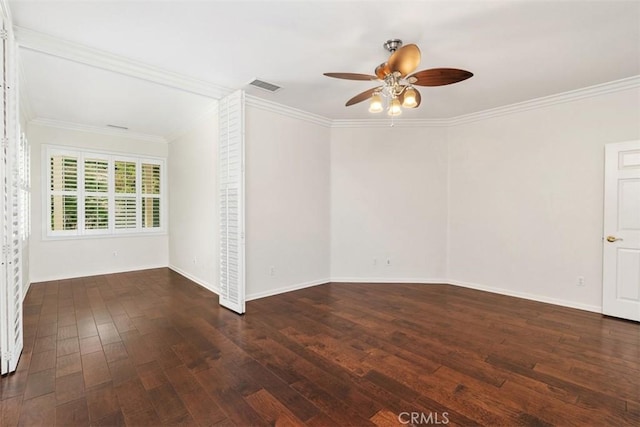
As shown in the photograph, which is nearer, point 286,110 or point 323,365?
point 323,365

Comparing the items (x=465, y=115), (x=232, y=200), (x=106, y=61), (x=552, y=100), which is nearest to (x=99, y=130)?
(x=106, y=61)

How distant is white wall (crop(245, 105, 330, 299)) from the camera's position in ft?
13.9

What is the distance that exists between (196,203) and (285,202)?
69.9 inches

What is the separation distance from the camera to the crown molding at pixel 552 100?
3.53 m

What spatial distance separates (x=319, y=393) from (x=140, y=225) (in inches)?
224

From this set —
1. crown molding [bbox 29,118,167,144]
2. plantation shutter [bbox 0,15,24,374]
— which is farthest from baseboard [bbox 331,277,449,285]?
crown molding [bbox 29,118,167,144]

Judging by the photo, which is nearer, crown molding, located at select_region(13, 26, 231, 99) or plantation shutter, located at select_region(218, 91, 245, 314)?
crown molding, located at select_region(13, 26, 231, 99)

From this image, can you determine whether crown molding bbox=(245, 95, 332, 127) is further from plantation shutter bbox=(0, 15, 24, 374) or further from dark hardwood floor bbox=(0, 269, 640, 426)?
dark hardwood floor bbox=(0, 269, 640, 426)

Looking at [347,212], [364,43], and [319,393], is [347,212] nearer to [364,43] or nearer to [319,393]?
[364,43]

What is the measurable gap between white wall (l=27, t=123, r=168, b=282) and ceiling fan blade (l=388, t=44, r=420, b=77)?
19.2ft

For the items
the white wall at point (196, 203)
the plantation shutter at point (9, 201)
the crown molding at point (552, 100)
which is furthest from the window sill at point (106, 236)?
the crown molding at point (552, 100)

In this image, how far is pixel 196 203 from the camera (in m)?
5.23

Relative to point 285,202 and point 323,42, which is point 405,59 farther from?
point 285,202

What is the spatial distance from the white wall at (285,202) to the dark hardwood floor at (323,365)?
58 cm
